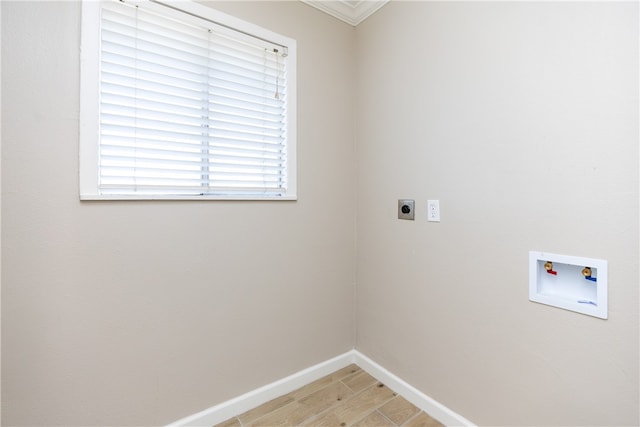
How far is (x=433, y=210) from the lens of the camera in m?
1.58

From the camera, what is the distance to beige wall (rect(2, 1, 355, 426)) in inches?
44.7

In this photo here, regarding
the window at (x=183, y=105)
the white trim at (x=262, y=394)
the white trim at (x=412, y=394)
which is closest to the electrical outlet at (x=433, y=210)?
the window at (x=183, y=105)

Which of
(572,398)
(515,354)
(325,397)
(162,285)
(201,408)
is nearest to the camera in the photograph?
(572,398)

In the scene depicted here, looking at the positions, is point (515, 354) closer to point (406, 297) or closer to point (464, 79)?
point (406, 297)

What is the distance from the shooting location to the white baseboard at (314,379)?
150 centimetres

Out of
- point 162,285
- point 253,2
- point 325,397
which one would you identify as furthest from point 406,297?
point 253,2

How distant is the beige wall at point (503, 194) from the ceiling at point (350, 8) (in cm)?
7

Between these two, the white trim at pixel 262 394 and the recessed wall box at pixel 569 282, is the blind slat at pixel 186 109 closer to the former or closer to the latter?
the white trim at pixel 262 394

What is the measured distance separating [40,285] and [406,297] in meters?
1.80

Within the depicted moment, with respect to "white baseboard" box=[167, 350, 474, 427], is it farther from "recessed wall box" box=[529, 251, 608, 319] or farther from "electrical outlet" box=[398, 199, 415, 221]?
"electrical outlet" box=[398, 199, 415, 221]

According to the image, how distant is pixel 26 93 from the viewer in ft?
3.69

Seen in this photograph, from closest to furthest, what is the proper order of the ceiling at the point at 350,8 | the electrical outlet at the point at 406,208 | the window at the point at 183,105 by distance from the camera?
the window at the point at 183,105
the electrical outlet at the point at 406,208
the ceiling at the point at 350,8

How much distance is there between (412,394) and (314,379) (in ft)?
2.06

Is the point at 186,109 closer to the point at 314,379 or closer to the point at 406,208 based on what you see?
the point at 406,208
